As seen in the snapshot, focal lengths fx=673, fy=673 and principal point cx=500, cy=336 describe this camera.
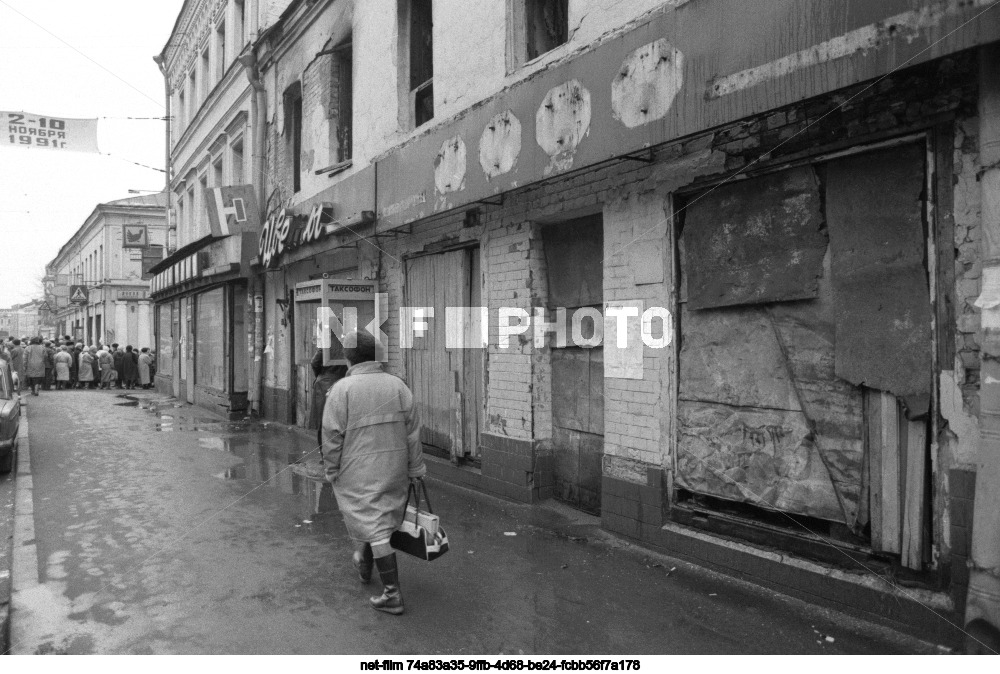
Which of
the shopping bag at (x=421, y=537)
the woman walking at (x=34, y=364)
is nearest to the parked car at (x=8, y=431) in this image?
the shopping bag at (x=421, y=537)

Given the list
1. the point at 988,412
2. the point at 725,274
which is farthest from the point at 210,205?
the point at 988,412

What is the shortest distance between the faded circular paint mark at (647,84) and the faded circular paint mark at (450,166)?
2162 millimetres

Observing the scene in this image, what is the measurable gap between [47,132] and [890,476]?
41.6ft

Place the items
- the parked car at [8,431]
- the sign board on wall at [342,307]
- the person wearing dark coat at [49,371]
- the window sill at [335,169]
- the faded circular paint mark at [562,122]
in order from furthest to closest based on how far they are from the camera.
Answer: the person wearing dark coat at [49,371]
the window sill at [335,169]
the sign board on wall at [342,307]
the parked car at [8,431]
the faded circular paint mark at [562,122]

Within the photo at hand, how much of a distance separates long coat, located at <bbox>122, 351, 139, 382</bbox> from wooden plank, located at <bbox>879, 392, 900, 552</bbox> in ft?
79.9

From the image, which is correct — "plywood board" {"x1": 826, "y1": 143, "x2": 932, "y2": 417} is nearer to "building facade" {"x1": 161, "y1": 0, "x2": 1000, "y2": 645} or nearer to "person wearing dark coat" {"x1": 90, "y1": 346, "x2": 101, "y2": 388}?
"building facade" {"x1": 161, "y1": 0, "x2": 1000, "y2": 645}

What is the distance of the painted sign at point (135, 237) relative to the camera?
25.2 m

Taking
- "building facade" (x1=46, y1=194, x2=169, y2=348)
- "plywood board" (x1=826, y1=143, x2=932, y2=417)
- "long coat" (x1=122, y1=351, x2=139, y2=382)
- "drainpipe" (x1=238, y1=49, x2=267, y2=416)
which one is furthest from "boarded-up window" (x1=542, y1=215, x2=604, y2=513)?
"building facade" (x1=46, y1=194, x2=169, y2=348)

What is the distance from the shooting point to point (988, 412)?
319cm

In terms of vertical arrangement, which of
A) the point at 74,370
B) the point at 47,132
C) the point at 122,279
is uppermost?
the point at 47,132

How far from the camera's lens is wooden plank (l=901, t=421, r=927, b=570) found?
3.67m

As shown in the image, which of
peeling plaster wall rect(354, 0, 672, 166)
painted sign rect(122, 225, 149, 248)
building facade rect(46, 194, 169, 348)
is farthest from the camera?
building facade rect(46, 194, 169, 348)

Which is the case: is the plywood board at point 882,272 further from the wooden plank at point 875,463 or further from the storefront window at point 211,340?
the storefront window at point 211,340

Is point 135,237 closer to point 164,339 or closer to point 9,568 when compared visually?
point 164,339
